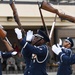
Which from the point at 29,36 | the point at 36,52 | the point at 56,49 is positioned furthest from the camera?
the point at 56,49

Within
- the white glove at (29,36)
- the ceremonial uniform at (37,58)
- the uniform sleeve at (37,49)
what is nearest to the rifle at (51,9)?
the white glove at (29,36)

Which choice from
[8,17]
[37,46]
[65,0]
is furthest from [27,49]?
[65,0]

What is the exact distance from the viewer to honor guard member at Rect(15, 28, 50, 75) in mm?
5210

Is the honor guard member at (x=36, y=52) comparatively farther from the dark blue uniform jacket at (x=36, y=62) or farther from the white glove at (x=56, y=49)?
the white glove at (x=56, y=49)

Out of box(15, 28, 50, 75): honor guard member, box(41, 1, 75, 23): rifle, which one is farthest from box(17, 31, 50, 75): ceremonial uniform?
box(41, 1, 75, 23): rifle

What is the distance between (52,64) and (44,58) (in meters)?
8.51

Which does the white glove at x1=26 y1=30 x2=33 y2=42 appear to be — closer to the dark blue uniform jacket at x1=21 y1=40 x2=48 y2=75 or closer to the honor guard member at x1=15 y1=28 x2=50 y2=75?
the honor guard member at x1=15 y1=28 x2=50 y2=75

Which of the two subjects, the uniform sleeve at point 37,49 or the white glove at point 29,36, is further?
the uniform sleeve at point 37,49

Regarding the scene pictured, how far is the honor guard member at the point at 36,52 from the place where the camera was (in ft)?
17.1

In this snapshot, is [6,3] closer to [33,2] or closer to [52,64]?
[33,2]

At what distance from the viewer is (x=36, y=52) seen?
536cm

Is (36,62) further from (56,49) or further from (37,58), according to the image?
(56,49)

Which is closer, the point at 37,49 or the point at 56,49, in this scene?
the point at 37,49

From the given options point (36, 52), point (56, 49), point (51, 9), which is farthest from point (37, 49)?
point (51, 9)
